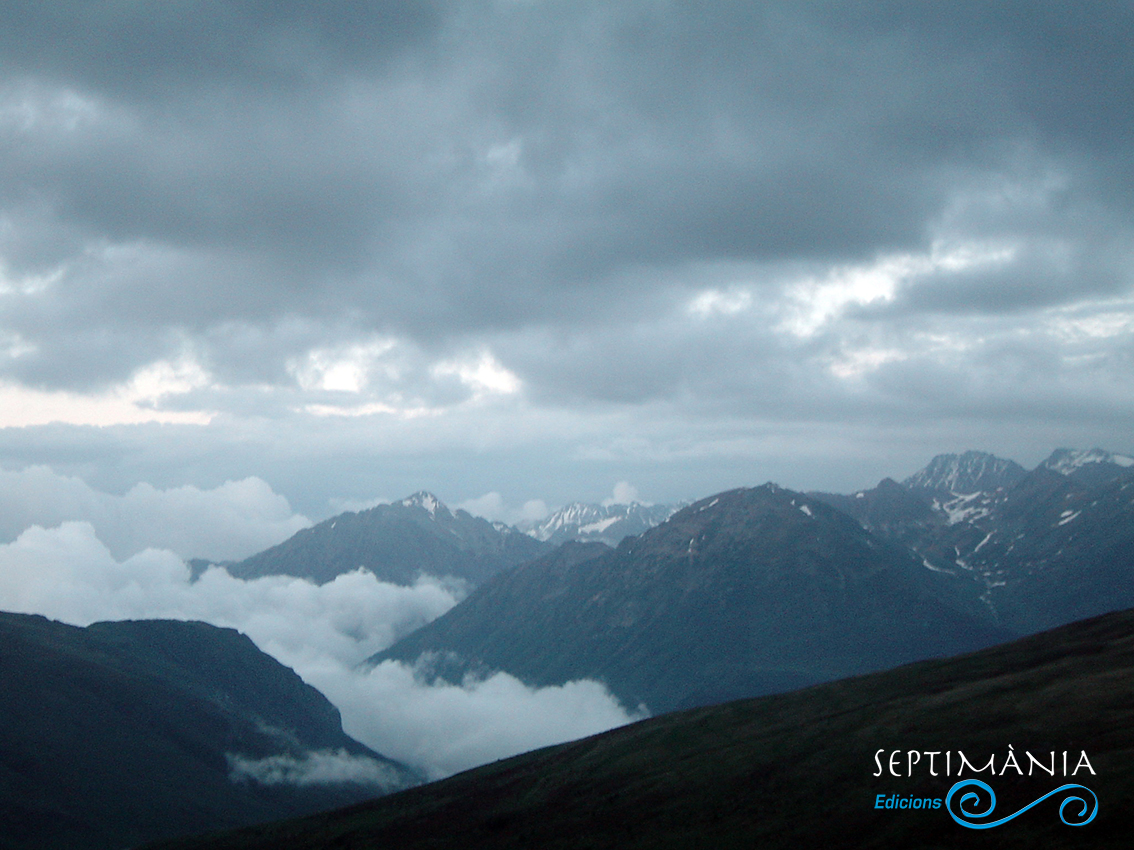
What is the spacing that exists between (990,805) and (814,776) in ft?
92.3

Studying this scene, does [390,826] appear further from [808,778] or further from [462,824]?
[808,778]

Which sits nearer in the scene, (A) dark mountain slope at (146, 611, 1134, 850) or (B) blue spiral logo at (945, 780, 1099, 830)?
(B) blue spiral logo at (945, 780, 1099, 830)

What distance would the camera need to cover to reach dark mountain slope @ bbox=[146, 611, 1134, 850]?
75188 millimetres

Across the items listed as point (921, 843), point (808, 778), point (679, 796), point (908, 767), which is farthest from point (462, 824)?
point (921, 843)

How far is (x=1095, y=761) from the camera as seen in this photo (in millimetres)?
76562

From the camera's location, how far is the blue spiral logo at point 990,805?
218ft

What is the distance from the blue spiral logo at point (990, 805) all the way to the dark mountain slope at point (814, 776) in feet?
2.61

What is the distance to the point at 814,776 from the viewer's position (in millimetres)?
99188

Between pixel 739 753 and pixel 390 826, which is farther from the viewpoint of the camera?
pixel 390 826

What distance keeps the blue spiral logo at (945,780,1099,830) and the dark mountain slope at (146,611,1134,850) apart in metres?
0.80

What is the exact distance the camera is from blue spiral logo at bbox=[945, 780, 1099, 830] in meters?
66.4

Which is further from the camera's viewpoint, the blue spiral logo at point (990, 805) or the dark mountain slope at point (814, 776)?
the dark mountain slope at point (814, 776)

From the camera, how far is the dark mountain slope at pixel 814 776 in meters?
75.2

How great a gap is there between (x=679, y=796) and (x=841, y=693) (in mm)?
63129
